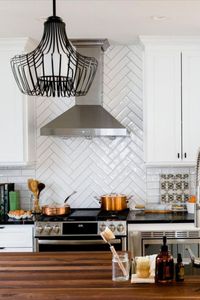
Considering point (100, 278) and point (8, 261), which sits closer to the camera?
point (100, 278)

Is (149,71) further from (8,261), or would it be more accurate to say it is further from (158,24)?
(8,261)

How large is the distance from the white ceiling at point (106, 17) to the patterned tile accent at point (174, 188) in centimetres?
156

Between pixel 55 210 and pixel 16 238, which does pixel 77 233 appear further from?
pixel 16 238

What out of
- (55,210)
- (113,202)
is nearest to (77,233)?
(55,210)

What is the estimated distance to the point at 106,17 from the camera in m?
3.52

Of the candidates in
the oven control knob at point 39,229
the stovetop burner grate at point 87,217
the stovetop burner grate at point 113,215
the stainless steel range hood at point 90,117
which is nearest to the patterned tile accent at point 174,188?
the stovetop burner grate at point 113,215

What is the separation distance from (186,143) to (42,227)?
1.70 meters

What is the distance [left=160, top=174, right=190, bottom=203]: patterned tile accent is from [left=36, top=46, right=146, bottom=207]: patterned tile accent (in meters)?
0.23

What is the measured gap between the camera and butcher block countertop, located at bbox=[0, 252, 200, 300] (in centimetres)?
189

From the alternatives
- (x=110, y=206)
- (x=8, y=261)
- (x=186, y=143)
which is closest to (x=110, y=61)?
(x=186, y=143)

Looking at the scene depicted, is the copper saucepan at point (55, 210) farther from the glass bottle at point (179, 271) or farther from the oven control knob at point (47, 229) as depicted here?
Answer: the glass bottle at point (179, 271)

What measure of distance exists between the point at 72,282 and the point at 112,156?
2.60m

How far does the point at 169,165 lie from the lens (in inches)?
167

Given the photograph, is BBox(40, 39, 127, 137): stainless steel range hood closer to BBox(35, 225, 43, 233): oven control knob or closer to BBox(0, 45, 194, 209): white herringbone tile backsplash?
BBox(0, 45, 194, 209): white herringbone tile backsplash
